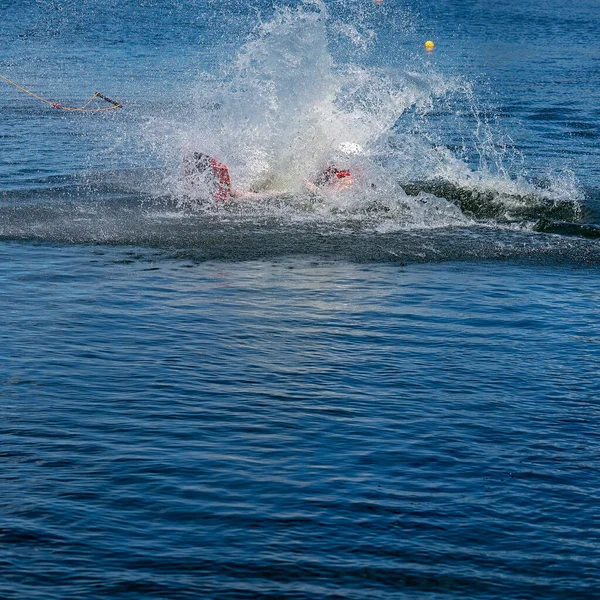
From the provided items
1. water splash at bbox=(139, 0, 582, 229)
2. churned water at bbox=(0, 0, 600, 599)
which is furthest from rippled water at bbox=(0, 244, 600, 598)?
water splash at bbox=(139, 0, 582, 229)

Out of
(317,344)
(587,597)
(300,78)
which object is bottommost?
(587,597)

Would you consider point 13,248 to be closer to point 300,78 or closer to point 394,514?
point 300,78

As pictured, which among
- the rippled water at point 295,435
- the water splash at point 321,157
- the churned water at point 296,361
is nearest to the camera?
the rippled water at point 295,435

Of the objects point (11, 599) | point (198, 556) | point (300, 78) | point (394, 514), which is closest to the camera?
point (11, 599)

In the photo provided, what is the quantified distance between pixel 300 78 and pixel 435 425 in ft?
36.7

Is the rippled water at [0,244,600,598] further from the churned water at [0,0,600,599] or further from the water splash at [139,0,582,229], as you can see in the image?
the water splash at [139,0,582,229]

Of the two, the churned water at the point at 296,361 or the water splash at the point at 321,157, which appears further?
the water splash at the point at 321,157

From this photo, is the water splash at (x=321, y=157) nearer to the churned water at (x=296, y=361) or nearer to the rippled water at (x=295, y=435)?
the churned water at (x=296, y=361)

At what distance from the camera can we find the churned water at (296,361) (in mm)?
6383

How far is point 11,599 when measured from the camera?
228 inches

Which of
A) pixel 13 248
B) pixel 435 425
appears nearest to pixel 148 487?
pixel 435 425

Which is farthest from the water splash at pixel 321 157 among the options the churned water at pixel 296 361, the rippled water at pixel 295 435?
the rippled water at pixel 295 435

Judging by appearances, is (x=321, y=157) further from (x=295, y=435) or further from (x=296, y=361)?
(x=295, y=435)

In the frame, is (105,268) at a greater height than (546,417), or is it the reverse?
(105,268)
